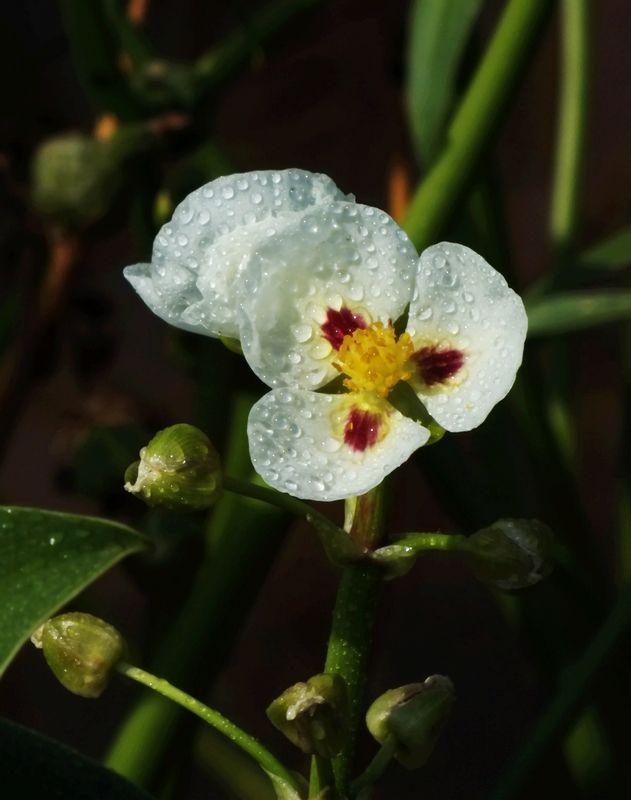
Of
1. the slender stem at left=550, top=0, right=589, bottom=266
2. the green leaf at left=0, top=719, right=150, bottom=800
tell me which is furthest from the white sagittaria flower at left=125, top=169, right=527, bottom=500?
the slender stem at left=550, top=0, right=589, bottom=266

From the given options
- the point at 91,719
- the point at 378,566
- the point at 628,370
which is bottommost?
the point at 91,719

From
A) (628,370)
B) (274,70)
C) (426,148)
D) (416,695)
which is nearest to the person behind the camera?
(416,695)

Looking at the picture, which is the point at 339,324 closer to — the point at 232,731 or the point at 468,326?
the point at 468,326

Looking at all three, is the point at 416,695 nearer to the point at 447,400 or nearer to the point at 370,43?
the point at 447,400

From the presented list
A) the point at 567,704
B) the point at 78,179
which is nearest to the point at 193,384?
the point at 78,179

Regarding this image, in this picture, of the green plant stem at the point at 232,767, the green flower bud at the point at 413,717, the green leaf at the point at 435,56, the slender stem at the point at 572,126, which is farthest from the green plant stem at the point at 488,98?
the green plant stem at the point at 232,767

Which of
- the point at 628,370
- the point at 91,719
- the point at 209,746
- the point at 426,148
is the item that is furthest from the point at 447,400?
the point at 91,719
